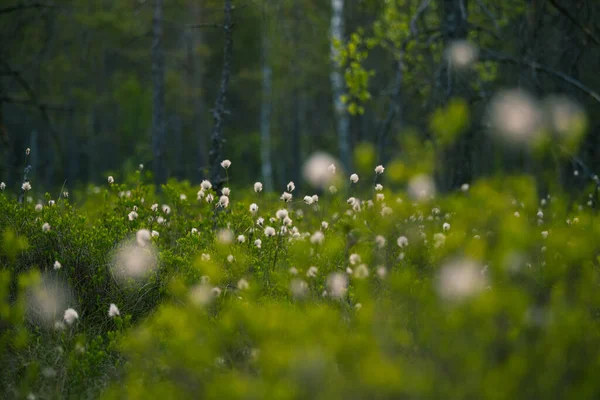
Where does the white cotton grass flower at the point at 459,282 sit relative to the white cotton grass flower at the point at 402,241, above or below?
above

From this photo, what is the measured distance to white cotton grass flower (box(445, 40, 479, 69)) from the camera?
21.8ft

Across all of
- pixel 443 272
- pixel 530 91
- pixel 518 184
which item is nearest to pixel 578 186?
pixel 530 91

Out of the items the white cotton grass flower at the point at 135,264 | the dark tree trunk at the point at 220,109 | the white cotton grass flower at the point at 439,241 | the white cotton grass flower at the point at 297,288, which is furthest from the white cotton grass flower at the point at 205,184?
the white cotton grass flower at the point at 439,241

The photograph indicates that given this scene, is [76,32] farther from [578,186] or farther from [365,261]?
[365,261]

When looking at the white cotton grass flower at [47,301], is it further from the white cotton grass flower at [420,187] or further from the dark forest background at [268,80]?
the white cotton grass flower at [420,187]

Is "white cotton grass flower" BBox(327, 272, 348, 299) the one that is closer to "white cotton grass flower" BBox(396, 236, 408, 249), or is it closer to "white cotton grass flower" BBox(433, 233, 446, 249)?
"white cotton grass flower" BBox(396, 236, 408, 249)

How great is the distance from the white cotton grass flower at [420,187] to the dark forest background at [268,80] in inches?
94.5

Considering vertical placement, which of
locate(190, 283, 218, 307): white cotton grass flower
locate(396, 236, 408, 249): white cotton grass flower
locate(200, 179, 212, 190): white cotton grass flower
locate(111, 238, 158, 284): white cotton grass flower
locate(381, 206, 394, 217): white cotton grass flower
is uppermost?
locate(381, 206, 394, 217): white cotton grass flower

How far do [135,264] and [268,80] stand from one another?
19.4m

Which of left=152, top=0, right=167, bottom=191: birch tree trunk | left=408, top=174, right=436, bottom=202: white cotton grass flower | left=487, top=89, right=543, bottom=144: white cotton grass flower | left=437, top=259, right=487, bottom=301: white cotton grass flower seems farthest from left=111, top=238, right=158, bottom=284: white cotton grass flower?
left=152, top=0, right=167, bottom=191: birch tree trunk

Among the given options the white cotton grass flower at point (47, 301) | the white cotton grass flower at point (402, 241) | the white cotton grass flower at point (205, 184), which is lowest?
the white cotton grass flower at point (47, 301)

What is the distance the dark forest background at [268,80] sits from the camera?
24.4 feet

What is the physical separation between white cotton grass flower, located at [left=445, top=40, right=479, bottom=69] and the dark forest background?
0.14 meters

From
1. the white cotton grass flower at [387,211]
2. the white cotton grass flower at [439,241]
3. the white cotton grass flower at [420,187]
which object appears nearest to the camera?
the white cotton grass flower at [420,187]
